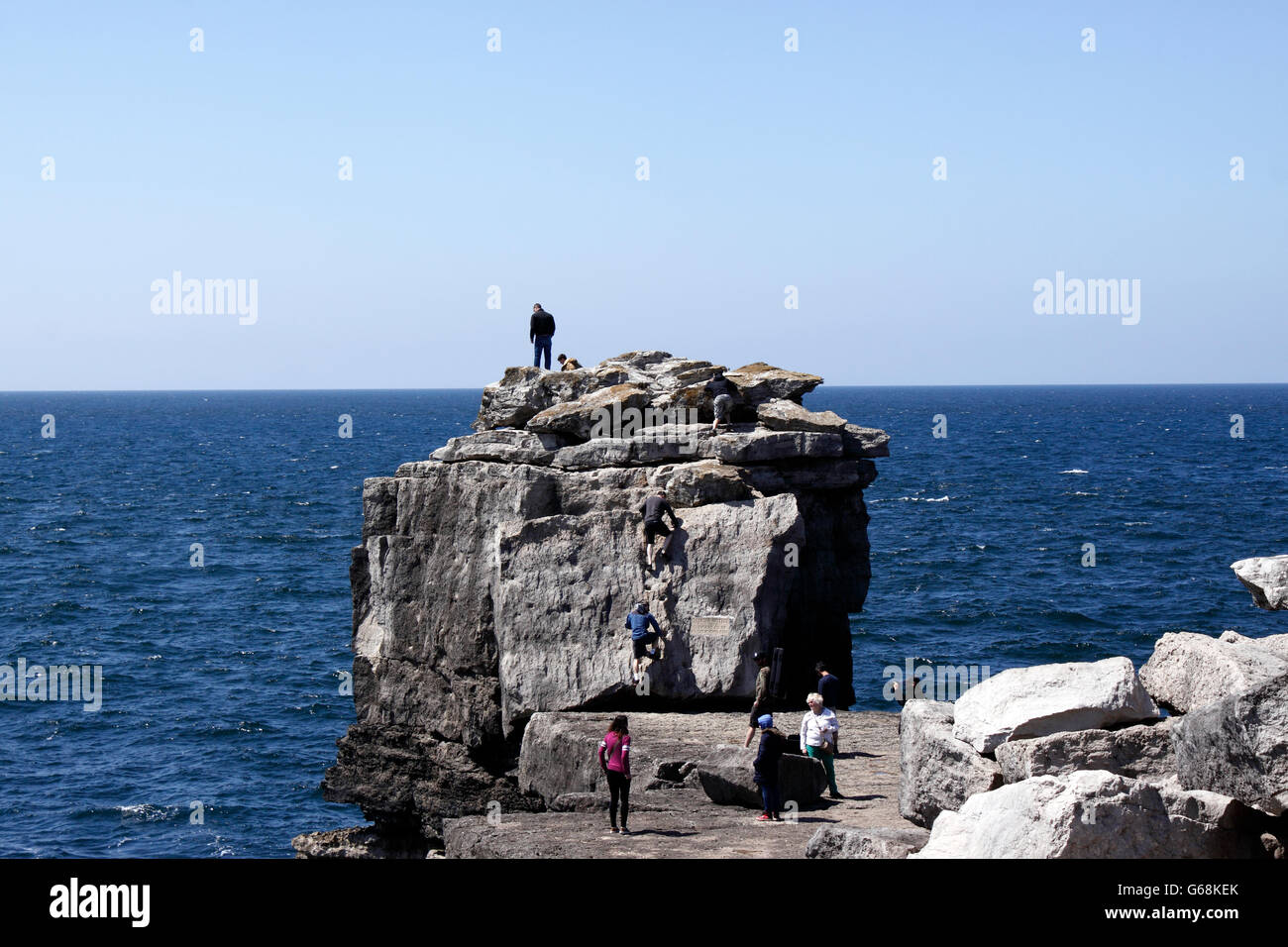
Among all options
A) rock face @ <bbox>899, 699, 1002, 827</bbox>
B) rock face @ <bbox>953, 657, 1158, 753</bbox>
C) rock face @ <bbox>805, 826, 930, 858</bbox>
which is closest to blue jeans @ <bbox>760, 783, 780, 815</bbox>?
rock face @ <bbox>899, 699, 1002, 827</bbox>

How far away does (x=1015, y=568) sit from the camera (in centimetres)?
5269

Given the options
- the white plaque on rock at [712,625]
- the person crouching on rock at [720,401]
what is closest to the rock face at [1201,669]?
the white plaque on rock at [712,625]

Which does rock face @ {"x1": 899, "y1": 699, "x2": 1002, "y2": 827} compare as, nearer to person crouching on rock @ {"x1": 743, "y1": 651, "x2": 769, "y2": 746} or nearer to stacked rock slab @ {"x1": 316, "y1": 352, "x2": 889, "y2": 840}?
person crouching on rock @ {"x1": 743, "y1": 651, "x2": 769, "y2": 746}

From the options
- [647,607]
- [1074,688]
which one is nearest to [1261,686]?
[1074,688]

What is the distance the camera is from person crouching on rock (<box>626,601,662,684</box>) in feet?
67.1

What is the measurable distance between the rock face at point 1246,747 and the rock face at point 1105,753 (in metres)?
0.97

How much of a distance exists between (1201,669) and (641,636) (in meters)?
8.93

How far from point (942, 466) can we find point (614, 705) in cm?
7916

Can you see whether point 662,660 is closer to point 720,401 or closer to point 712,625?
point 712,625

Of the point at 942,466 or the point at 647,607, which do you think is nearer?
the point at 647,607

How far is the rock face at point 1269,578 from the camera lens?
1470 cm

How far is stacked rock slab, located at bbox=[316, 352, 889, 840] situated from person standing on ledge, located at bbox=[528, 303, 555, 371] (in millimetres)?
1505

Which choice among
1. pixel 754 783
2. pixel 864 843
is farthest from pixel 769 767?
pixel 864 843
